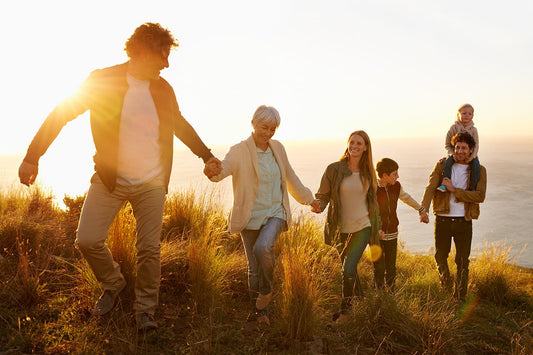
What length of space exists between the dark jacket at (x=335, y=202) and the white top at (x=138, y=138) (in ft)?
5.69

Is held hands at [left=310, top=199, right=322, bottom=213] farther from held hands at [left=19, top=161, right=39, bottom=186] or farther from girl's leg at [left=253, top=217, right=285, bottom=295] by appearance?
held hands at [left=19, top=161, right=39, bottom=186]

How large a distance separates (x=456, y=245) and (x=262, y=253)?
2.86 metres

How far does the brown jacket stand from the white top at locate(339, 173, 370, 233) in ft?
4.66

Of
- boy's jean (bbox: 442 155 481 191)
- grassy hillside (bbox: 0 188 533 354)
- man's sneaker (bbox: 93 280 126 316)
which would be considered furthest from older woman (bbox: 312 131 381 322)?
man's sneaker (bbox: 93 280 126 316)

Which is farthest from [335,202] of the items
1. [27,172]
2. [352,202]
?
[27,172]

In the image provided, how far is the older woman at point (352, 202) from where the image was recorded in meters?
3.95

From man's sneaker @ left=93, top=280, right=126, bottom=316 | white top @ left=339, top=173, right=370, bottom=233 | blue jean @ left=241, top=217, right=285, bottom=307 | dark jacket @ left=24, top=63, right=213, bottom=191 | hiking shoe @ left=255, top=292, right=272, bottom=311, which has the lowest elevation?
hiking shoe @ left=255, top=292, right=272, bottom=311

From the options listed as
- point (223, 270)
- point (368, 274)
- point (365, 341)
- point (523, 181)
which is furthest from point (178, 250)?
point (523, 181)

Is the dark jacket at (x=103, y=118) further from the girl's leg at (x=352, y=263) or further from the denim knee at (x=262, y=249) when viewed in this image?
the girl's leg at (x=352, y=263)

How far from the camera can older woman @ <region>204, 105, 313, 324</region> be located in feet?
11.1

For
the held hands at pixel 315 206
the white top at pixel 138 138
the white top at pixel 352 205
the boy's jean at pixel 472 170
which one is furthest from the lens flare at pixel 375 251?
the white top at pixel 138 138

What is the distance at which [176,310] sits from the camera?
11.8 ft

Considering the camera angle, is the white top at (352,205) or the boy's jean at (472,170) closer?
the white top at (352,205)

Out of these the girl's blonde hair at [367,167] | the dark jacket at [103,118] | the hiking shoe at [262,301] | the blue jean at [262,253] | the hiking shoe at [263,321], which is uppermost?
the dark jacket at [103,118]
